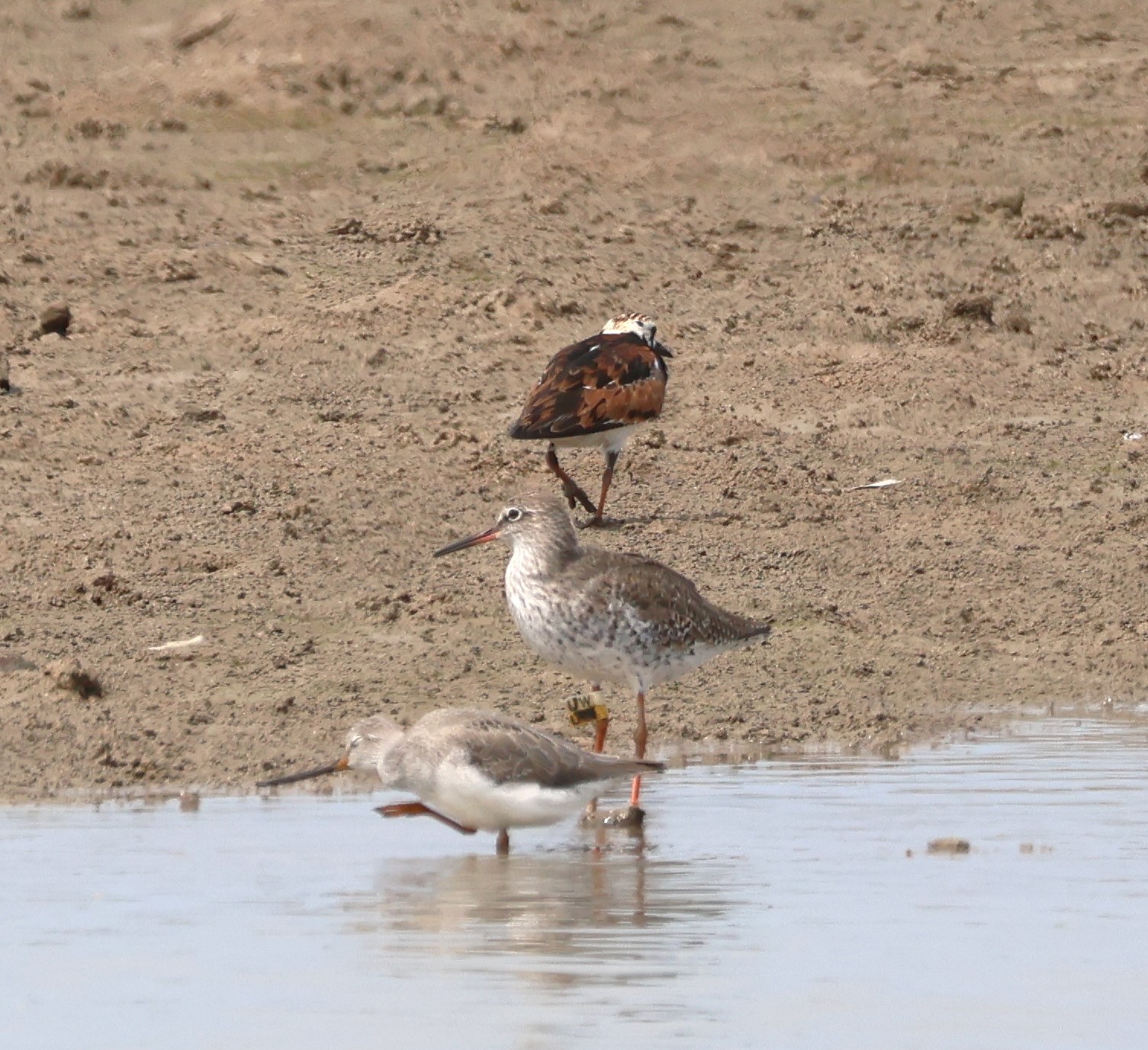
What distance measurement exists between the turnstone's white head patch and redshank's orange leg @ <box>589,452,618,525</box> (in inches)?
36.5

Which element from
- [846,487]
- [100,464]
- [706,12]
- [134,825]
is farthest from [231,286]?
[134,825]

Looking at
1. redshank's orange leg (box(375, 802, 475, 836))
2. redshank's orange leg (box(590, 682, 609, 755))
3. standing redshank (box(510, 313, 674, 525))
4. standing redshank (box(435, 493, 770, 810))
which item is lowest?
redshank's orange leg (box(375, 802, 475, 836))

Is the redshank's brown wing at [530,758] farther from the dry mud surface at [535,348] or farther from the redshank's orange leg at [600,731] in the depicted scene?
the dry mud surface at [535,348]

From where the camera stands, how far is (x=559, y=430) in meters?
13.6

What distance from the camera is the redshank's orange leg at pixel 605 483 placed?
1335 cm

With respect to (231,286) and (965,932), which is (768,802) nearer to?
(965,932)

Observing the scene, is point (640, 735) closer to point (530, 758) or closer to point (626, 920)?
point (530, 758)

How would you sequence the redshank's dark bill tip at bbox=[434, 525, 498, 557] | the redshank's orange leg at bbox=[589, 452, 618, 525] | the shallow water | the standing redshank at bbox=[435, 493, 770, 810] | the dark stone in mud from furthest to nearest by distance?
the dark stone in mud → the redshank's orange leg at bbox=[589, 452, 618, 525] → the redshank's dark bill tip at bbox=[434, 525, 498, 557] → the standing redshank at bbox=[435, 493, 770, 810] → the shallow water

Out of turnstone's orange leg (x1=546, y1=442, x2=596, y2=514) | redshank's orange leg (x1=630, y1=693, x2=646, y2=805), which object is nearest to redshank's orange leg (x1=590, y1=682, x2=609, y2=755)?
redshank's orange leg (x1=630, y1=693, x2=646, y2=805)

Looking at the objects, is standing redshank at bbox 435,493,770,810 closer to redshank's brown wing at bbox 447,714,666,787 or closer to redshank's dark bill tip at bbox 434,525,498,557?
redshank's dark bill tip at bbox 434,525,498,557

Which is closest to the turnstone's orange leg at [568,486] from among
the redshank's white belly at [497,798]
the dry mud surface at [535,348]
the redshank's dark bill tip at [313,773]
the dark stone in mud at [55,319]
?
the dry mud surface at [535,348]

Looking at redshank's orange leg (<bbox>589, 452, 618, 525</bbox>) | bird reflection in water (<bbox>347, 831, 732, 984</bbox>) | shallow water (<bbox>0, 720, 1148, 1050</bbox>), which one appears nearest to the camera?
shallow water (<bbox>0, 720, 1148, 1050</bbox>)

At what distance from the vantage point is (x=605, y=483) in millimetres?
13570

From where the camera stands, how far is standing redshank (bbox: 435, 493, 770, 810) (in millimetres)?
9688
